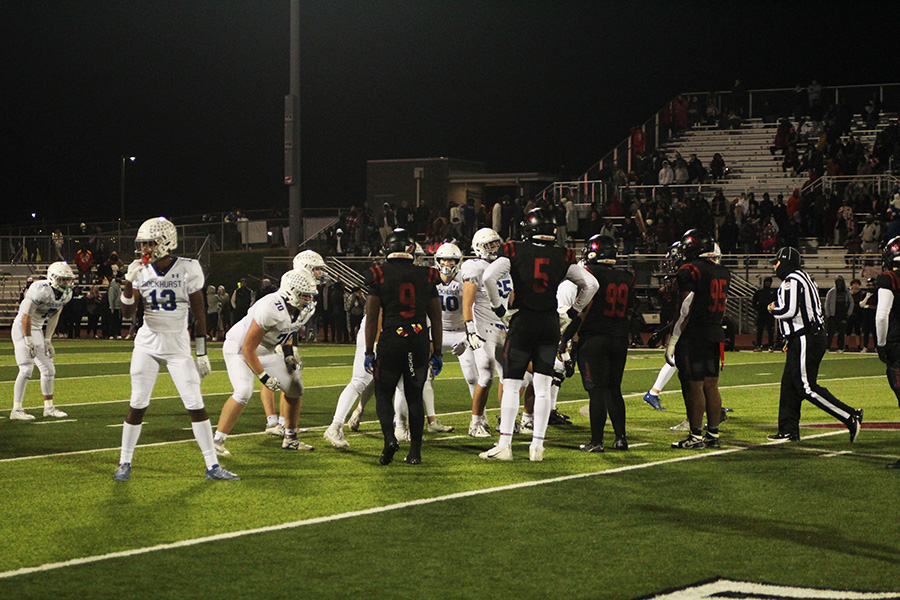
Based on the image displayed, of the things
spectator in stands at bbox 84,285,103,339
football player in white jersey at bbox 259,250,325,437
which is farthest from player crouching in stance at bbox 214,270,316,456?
spectator in stands at bbox 84,285,103,339

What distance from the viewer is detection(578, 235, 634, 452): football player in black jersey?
9.54 meters

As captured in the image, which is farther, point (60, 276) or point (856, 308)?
point (856, 308)

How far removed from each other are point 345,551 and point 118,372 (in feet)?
44.0

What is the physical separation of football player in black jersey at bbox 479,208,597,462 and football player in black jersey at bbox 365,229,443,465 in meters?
0.61

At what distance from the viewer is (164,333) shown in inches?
318

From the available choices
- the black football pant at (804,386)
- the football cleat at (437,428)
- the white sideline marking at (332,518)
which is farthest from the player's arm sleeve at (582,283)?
the football cleat at (437,428)

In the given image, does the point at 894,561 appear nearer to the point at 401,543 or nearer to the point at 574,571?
the point at 574,571

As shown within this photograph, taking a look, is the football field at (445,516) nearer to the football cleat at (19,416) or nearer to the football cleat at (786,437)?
the football cleat at (786,437)

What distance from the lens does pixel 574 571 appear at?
5598mm

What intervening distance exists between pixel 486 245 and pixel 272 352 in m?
2.51

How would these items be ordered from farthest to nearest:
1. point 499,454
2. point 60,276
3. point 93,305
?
point 93,305 < point 60,276 < point 499,454

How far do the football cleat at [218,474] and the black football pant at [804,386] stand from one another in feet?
16.4

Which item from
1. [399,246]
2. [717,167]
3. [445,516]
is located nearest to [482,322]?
[399,246]

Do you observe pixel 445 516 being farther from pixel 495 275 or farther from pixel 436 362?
pixel 495 275
